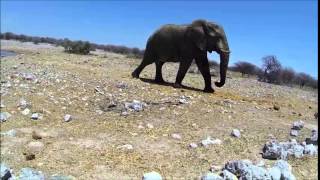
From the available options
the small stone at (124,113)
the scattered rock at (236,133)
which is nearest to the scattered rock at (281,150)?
the scattered rock at (236,133)

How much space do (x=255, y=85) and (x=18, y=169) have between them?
15276 mm

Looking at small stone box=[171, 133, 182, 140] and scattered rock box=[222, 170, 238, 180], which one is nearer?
scattered rock box=[222, 170, 238, 180]

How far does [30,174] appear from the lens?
9.12 meters

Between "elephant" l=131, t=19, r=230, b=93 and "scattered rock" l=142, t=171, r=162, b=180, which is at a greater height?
"elephant" l=131, t=19, r=230, b=93

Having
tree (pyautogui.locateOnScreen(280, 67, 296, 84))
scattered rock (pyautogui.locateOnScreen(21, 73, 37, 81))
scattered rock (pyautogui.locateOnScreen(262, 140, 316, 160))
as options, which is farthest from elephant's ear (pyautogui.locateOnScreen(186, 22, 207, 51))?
tree (pyautogui.locateOnScreen(280, 67, 296, 84))

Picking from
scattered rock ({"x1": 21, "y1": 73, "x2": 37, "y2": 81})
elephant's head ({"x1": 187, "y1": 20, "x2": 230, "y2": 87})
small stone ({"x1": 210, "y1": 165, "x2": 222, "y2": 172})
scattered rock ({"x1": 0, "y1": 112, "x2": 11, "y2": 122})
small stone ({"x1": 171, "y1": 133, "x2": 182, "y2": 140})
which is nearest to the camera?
small stone ({"x1": 210, "y1": 165, "x2": 222, "y2": 172})

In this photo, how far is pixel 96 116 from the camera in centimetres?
1248

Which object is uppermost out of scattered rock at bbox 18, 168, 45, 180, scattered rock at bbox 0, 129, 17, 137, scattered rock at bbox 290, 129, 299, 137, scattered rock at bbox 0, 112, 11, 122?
scattered rock at bbox 290, 129, 299, 137

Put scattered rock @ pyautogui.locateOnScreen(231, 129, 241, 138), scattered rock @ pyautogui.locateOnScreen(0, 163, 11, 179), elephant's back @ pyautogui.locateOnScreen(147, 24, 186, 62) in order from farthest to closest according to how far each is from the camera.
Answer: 1. elephant's back @ pyautogui.locateOnScreen(147, 24, 186, 62)
2. scattered rock @ pyautogui.locateOnScreen(231, 129, 241, 138)
3. scattered rock @ pyautogui.locateOnScreen(0, 163, 11, 179)

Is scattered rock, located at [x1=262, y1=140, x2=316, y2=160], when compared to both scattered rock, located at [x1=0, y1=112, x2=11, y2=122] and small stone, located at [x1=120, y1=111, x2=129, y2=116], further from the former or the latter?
scattered rock, located at [x1=0, y1=112, x2=11, y2=122]

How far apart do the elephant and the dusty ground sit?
1.17 meters

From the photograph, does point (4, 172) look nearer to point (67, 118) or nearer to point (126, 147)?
point (126, 147)

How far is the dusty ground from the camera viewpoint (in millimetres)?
9820

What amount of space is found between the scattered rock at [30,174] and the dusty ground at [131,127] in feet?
0.68
